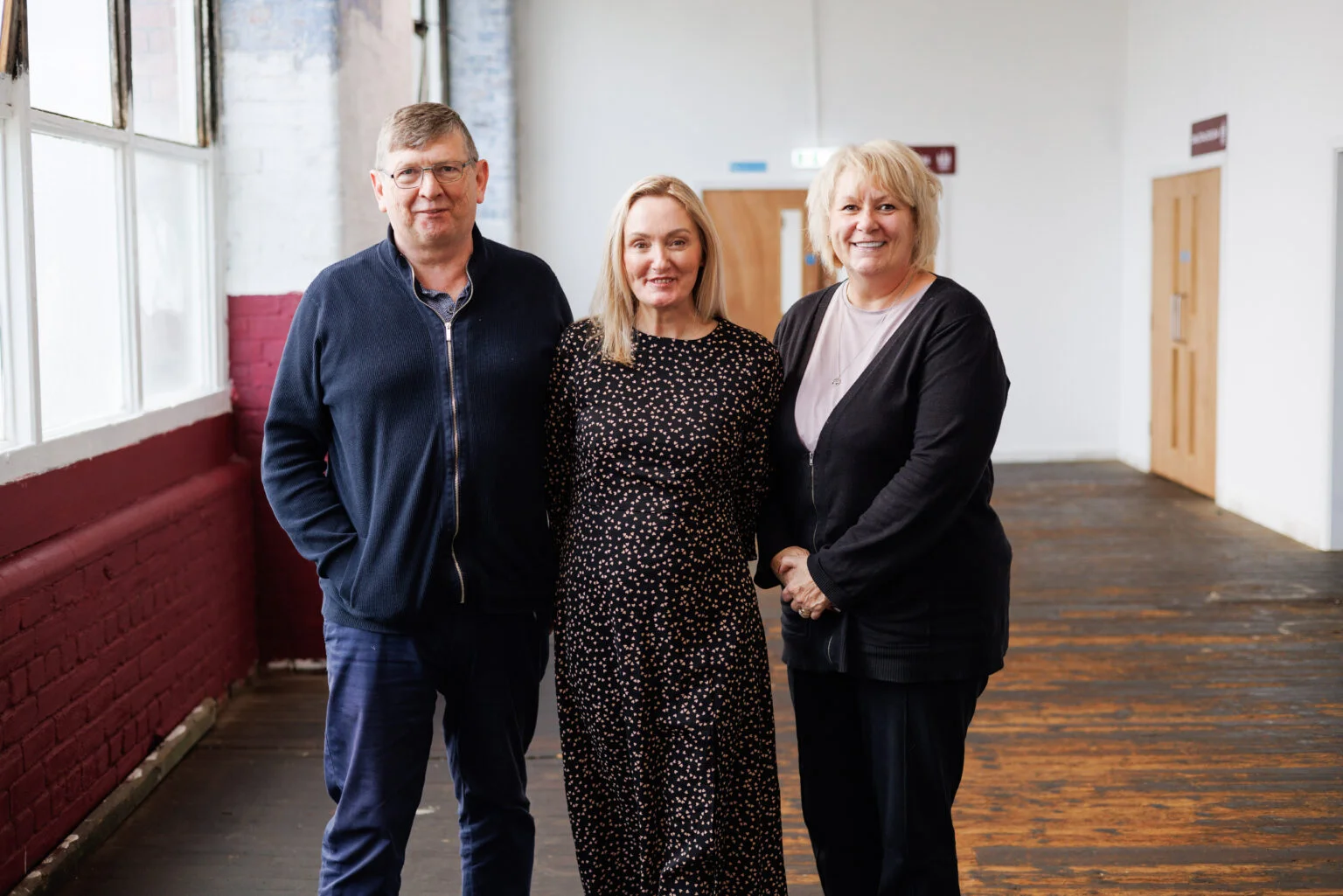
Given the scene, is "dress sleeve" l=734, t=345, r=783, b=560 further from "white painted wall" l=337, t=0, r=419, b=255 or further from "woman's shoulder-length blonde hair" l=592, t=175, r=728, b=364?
"white painted wall" l=337, t=0, r=419, b=255

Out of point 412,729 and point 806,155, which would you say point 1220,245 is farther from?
point 412,729

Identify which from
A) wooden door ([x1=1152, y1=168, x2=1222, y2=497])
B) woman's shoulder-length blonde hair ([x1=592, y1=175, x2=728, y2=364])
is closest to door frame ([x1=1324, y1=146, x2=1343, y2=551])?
wooden door ([x1=1152, y1=168, x2=1222, y2=497])

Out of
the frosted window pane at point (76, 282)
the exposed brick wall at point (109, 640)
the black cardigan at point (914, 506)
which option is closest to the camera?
the black cardigan at point (914, 506)

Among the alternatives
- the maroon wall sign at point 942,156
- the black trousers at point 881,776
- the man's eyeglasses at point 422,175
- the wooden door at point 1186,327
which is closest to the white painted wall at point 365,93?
the man's eyeglasses at point 422,175

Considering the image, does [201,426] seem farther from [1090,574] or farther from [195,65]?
[1090,574]

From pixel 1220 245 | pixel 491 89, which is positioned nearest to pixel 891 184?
pixel 1220 245

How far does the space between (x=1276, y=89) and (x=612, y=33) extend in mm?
4736

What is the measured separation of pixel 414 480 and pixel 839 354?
0.77 meters

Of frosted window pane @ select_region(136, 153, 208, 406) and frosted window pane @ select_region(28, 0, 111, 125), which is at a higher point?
frosted window pane @ select_region(28, 0, 111, 125)

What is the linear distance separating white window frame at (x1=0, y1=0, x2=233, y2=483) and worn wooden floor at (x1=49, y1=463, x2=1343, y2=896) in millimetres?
1017

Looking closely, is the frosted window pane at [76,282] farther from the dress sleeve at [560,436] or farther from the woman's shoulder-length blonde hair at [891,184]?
the woman's shoulder-length blonde hair at [891,184]

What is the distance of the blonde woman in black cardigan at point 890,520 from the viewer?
87.2 inches

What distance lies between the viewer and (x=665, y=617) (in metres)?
2.30

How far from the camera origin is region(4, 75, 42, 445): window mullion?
3162 mm
